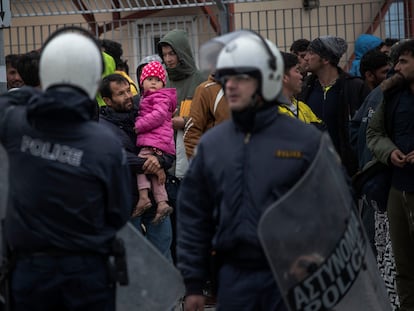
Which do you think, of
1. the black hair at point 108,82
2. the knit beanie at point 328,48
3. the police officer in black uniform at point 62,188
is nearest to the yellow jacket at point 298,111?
the black hair at point 108,82

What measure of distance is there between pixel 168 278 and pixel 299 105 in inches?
110

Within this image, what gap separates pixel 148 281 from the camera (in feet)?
19.5

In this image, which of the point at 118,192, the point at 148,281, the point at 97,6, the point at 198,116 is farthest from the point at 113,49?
the point at 118,192

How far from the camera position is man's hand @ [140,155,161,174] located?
8.65m

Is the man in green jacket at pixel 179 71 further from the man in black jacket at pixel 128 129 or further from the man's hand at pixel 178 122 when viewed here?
the man in black jacket at pixel 128 129

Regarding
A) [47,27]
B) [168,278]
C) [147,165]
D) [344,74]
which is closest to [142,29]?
[47,27]

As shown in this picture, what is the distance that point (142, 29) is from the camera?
40.6 ft

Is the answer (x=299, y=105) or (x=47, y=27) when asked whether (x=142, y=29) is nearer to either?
(x=47, y=27)

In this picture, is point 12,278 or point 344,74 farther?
point 344,74

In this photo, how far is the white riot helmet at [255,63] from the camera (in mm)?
5426

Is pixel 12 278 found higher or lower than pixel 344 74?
lower

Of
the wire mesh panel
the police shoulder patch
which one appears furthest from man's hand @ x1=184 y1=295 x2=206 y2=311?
the wire mesh panel

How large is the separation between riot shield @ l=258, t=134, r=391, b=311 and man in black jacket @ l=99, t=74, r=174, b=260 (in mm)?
3335

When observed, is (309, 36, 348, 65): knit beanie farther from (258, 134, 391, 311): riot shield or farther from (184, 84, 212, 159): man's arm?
(258, 134, 391, 311): riot shield
